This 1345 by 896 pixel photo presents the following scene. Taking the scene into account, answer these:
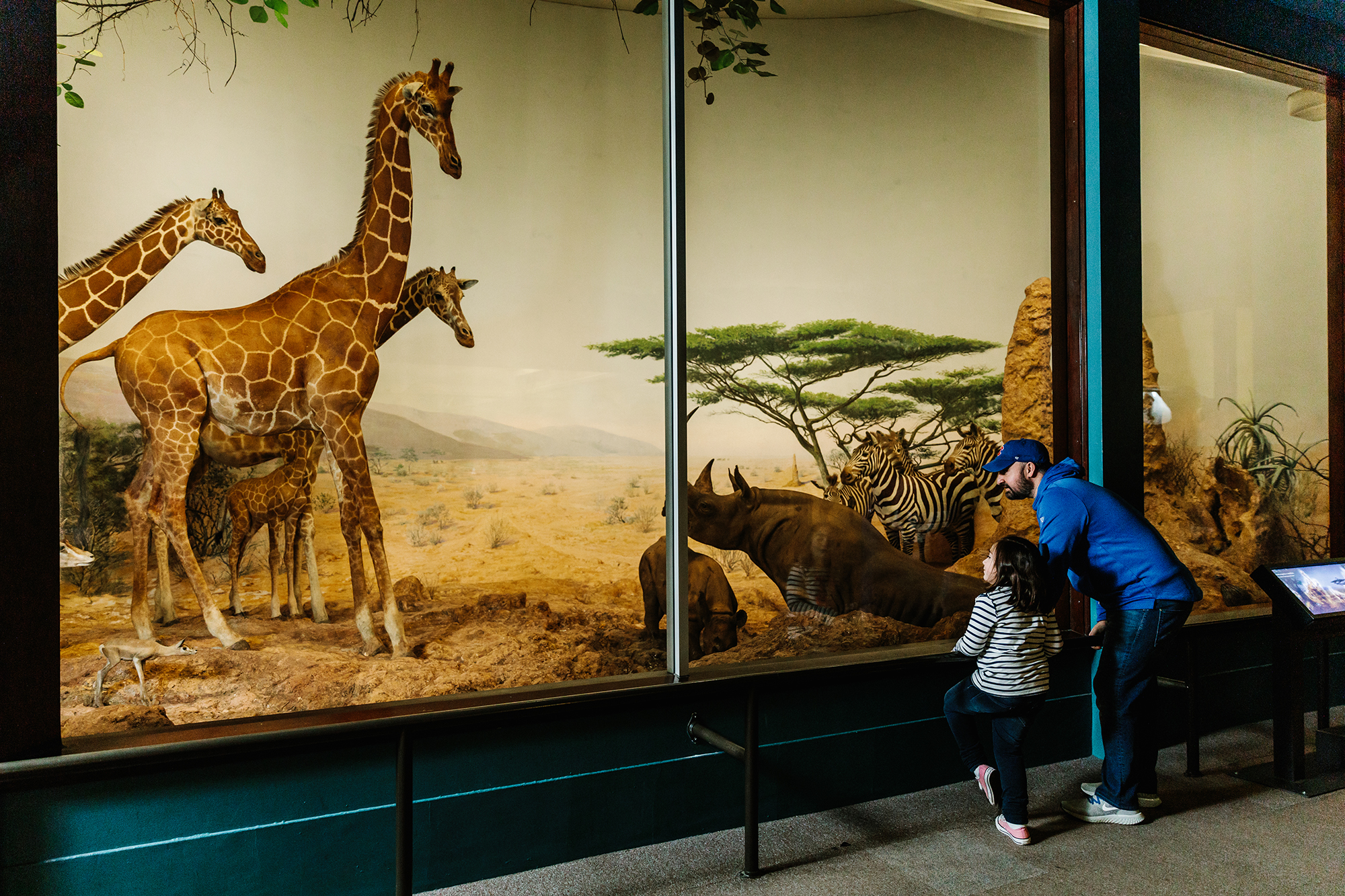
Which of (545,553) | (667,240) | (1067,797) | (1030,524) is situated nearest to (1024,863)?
(1067,797)

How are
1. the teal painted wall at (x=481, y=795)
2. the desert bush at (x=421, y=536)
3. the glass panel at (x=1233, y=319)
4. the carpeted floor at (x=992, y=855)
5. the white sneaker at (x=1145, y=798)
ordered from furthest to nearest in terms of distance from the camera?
the glass panel at (x=1233, y=319) → the white sneaker at (x=1145, y=798) → the desert bush at (x=421, y=536) → the carpeted floor at (x=992, y=855) → the teal painted wall at (x=481, y=795)

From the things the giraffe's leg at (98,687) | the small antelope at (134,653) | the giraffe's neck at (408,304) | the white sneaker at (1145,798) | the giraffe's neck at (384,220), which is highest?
the giraffe's neck at (384,220)

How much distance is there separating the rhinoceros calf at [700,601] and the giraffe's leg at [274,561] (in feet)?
3.88

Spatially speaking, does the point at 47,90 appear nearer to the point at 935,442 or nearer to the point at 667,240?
the point at 667,240

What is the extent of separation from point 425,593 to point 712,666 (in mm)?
1078

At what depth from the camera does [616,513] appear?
285 cm

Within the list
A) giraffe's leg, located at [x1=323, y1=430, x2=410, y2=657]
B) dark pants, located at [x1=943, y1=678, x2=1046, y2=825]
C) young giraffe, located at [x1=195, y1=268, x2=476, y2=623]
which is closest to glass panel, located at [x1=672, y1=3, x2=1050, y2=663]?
dark pants, located at [x1=943, y1=678, x2=1046, y2=825]

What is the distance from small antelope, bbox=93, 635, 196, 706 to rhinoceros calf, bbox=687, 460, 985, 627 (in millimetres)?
1653

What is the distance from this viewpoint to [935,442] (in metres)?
3.35

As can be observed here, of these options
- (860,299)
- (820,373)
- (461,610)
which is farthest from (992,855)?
(860,299)

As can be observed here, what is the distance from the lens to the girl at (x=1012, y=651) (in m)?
2.60

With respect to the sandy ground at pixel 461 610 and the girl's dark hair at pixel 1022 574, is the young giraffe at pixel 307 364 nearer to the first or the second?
the sandy ground at pixel 461 610

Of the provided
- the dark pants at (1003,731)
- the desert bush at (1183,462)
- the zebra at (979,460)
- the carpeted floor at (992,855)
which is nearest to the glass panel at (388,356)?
the carpeted floor at (992,855)

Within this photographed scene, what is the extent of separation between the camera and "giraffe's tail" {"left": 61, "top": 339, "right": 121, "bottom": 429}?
213cm
